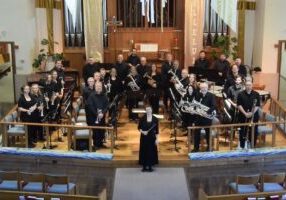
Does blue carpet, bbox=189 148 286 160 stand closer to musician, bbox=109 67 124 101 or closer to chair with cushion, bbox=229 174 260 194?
chair with cushion, bbox=229 174 260 194

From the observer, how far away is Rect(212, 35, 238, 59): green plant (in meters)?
17.1

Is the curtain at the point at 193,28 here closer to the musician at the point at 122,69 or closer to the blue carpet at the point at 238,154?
the musician at the point at 122,69

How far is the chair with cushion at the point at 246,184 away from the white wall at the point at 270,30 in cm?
809

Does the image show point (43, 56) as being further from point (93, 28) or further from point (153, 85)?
point (153, 85)

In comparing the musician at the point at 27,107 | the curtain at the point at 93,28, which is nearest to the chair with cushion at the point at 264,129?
the musician at the point at 27,107

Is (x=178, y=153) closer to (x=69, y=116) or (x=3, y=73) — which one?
(x=69, y=116)

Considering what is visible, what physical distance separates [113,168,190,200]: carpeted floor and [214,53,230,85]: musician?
364cm

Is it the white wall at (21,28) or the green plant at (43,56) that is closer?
the green plant at (43,56)

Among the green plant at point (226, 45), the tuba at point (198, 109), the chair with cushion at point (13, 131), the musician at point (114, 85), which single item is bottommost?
the chair with cushion at point (13, 131)

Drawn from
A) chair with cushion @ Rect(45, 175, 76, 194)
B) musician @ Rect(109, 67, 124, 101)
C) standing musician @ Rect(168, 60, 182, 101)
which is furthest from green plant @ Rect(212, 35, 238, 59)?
chair with cushion @ Rect(45, 175, 76, 194)

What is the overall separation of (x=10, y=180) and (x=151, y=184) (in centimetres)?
297

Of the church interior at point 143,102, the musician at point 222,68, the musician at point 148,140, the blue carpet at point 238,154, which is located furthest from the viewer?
the musician at point 222,68

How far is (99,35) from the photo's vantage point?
57.9ft

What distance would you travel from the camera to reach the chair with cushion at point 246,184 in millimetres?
9719
